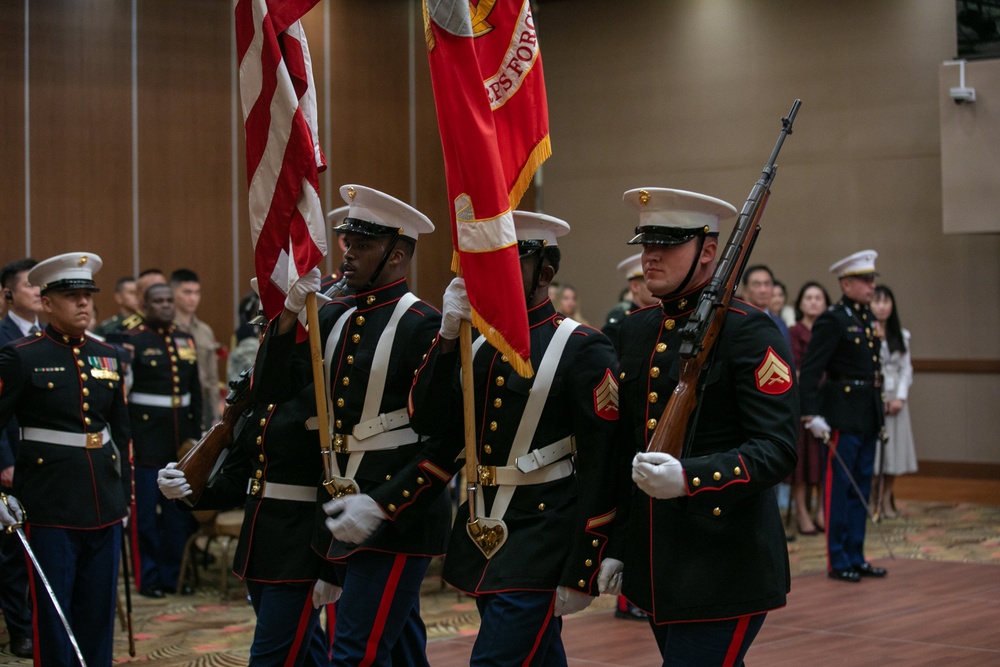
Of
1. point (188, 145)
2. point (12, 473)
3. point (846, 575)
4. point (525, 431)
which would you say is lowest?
point (846, 575)

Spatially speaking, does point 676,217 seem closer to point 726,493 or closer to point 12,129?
point 726,493

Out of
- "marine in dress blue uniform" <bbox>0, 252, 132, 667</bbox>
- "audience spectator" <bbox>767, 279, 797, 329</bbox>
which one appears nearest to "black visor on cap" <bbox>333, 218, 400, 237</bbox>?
"marine in dress blue uniform" <bbox>0, 252, 132, 667</bbox>

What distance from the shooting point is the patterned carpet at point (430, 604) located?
5312 millimetres

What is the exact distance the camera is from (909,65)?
436 inches

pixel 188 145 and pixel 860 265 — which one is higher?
pixel 188 145

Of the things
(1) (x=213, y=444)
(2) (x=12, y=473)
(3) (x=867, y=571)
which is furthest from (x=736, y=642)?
(3) (x=867, y=571)

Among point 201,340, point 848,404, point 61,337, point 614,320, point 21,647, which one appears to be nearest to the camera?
point 61,337

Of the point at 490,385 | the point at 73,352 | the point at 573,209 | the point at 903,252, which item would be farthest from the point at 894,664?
the point at 573,209

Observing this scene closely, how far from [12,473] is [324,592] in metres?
1.70

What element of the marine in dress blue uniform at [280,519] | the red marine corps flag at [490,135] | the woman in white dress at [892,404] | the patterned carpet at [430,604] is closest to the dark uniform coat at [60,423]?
the marine in dress blue uniform at [280,519]

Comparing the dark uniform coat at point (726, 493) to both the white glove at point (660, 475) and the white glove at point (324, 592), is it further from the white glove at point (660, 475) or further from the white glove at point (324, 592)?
the white glove at point (324, 592)

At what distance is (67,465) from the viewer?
4395 millimetres

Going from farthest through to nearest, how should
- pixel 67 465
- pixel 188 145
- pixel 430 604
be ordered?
pixel 188 145
pixel 430 604
pixel 67 465

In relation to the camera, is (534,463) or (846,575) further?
(846,575)
